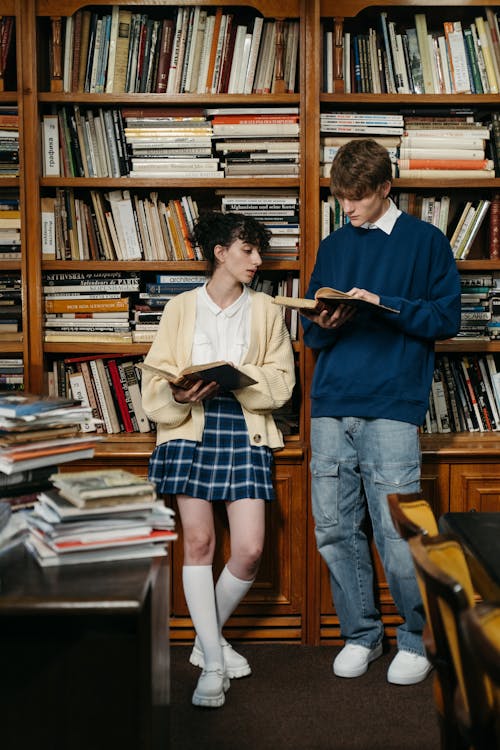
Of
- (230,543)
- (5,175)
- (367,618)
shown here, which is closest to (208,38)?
(5,175)

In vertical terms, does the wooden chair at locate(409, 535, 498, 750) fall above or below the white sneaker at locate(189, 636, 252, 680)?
above

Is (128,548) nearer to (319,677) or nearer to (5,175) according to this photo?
(319,677)

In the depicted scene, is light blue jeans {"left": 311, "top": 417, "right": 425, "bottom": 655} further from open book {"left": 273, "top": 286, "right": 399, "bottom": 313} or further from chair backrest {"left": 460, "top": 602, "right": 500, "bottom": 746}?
chair backrest {"left": 460, "top": 602, "right": 500, "bottom": 746}

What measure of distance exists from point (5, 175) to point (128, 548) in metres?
1.96

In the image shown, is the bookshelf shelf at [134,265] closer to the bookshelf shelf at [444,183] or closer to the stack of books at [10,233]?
the stack of books at [10,233]

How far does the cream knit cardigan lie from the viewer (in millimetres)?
2865

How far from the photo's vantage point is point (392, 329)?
277 centimetres

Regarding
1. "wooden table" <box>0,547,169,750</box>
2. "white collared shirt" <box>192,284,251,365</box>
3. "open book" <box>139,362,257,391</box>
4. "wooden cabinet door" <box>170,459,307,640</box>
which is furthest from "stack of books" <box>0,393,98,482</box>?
"wooden cabinet door" <box>170,459,307,640</box>

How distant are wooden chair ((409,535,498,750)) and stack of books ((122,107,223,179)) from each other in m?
2.04

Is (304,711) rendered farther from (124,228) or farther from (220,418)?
(124,228)

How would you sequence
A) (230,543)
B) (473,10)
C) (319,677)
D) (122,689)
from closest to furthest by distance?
(122,689) < (319,677) < (230,543) < (473,10)

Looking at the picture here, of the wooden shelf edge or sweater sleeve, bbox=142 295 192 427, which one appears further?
the wooden shelf edge

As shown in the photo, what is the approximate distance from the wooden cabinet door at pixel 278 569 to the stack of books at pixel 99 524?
1442mm

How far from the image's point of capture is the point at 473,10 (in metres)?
3.26
